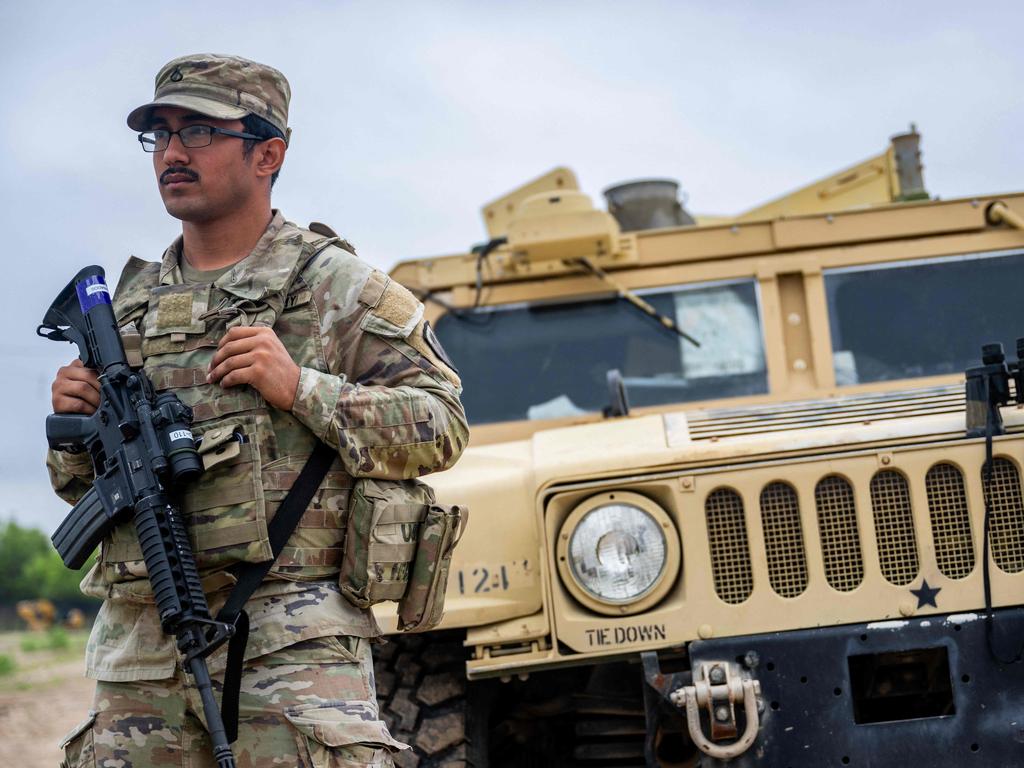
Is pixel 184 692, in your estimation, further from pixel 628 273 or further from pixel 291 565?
pixel 628 273

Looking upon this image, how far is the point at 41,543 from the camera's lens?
33.8m

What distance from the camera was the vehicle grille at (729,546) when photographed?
10.5ft

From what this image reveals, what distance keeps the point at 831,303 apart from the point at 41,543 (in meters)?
31.6

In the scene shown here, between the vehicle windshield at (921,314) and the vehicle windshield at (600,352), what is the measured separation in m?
0.28

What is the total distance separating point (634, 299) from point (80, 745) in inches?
100

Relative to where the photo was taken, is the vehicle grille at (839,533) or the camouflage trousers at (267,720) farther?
the vehicle grille at (839,533)

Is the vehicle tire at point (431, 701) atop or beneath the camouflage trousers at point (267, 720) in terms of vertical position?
beneath

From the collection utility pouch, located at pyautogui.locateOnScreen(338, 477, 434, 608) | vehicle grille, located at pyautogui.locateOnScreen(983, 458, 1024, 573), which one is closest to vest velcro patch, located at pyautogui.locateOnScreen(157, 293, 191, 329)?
utility pouch, located at pyautogui.locateOnScreen(338, 477, 434, 608)

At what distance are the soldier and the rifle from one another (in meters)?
0.05

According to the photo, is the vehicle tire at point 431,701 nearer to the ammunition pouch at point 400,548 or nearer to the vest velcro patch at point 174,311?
the ammunition pouch at point 400,548

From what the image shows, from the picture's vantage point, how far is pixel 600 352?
454 centimetres

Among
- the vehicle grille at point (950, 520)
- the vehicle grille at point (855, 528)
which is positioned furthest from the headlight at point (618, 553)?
the vehicle grille at point (950, 520)

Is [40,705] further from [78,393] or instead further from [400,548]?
[400,548]

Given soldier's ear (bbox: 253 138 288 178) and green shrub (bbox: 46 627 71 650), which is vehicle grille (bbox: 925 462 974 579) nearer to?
soldier's ear (bbox: 253 138 288 178)
